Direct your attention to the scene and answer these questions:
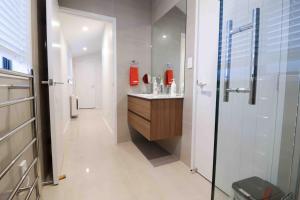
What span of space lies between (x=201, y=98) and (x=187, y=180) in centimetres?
90

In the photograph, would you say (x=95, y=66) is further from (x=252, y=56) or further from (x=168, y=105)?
(x=252, y=56)

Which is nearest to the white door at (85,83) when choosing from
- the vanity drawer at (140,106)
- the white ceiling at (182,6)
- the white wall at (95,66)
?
the white wall at (95,66)

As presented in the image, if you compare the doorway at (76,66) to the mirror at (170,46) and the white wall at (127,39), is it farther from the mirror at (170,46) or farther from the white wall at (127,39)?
the mirror at (170,46)

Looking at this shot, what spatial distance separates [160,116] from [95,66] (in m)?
5.73

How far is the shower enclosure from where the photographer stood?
99 cm

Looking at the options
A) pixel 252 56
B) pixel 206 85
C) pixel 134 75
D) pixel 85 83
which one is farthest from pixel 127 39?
pixel 85 83

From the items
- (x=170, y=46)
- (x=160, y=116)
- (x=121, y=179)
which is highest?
(x=170, y=46)

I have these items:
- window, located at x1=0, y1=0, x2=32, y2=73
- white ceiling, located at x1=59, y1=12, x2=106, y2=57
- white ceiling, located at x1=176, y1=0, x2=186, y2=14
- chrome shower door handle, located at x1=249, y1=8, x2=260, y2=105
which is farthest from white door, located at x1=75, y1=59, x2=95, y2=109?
chrome shower door handle, located at x1=249, y1=8, x2=260, y2=105

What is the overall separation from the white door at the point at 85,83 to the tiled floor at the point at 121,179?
459cm

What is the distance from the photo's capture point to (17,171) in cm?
99

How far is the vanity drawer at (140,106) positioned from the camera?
1.86 m

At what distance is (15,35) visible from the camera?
1006 millimetres

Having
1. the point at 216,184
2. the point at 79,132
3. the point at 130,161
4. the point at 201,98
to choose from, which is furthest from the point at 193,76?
the point at 79,132

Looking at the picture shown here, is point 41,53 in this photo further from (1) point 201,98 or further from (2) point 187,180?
(2) point 187,180
